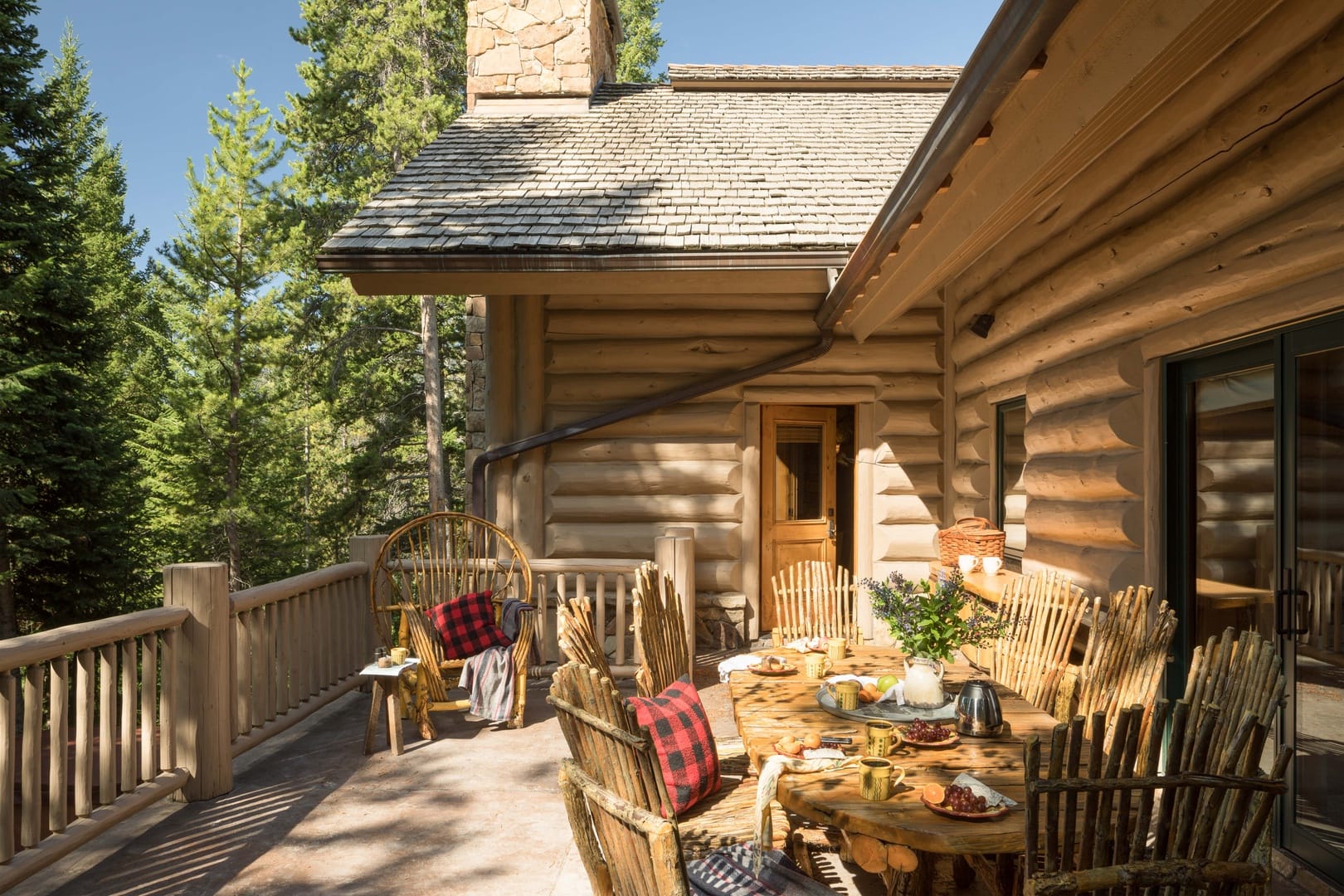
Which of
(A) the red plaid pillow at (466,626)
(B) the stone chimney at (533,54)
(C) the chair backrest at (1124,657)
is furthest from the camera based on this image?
(B) the stone chimney at (533,54)

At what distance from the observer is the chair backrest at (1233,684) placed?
198cm

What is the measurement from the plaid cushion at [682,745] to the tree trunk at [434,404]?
13607 millimetres

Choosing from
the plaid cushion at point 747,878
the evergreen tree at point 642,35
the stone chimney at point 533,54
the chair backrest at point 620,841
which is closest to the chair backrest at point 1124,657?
the plaid cushion at point 747,878

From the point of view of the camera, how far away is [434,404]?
16.6 meters

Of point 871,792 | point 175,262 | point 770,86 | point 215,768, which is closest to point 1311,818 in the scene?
point 871,792

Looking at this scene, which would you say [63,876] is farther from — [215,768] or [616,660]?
[616,660]

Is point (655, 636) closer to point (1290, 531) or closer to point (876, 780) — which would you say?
point (876, 780)

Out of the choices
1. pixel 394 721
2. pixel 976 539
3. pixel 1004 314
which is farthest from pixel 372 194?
pixel 976 539

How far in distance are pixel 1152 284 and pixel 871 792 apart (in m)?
2.72

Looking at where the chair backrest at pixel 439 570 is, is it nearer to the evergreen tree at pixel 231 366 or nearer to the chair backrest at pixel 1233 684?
the chair backrest at pixel 1233 684

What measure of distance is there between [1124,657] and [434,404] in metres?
14.6

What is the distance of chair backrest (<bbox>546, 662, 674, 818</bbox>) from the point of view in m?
1.80

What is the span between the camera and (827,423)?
8.53 meters

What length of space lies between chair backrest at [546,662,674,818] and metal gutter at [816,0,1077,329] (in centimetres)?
185
